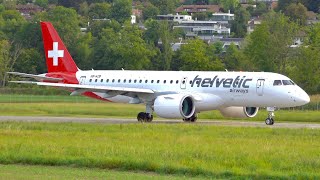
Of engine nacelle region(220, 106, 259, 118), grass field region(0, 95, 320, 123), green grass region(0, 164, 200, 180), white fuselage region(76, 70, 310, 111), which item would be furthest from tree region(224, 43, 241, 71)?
green grass region(0, 164, 200, 180)

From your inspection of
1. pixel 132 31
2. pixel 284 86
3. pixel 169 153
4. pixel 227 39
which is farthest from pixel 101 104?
pixel 227 39

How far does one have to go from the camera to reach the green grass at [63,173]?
96.9 ft

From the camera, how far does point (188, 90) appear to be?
56969 millimetres

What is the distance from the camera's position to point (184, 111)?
56094 mm

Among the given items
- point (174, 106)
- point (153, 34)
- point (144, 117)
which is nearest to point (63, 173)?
point (174, 106)

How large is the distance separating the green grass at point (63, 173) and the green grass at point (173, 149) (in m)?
0.68

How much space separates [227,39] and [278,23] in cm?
Result: 8328

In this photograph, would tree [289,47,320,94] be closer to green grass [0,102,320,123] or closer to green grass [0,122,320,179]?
green grass [0,102,320,123]

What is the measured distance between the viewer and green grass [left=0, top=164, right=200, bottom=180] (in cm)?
2953

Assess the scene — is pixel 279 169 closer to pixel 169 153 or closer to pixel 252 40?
pixel 169 153

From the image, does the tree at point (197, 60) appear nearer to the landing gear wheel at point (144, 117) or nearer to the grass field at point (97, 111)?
the grass field at point (97, 111)

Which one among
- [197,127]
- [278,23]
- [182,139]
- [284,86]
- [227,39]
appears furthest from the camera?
[227,39]

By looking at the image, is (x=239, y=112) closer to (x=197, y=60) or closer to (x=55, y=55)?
(x=55, y=55)

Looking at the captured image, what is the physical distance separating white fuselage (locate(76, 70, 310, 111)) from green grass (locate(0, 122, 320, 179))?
293 inches
